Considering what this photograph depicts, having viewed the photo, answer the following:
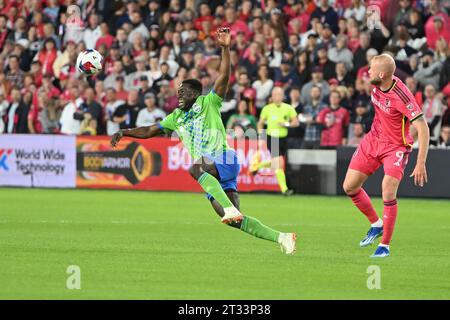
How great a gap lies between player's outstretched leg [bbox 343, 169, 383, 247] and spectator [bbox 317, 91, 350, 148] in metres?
10.1

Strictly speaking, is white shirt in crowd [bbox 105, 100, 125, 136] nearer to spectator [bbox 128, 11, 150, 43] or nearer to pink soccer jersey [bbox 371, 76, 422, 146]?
spectator [bbox 128, 11, 150, 43]

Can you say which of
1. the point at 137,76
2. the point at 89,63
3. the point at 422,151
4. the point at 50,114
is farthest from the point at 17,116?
the point at 422,151

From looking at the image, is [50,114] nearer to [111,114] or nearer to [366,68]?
[111,114]

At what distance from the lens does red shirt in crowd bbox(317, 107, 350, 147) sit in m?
24.0

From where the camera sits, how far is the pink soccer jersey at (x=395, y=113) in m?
12.8

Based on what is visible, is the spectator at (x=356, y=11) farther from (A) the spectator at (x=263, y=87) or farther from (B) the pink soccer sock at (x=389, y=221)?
(B) the pink soccer sock at (x=389, y=221)

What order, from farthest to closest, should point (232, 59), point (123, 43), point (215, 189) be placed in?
1. point (123, 43)
2. point (232, 59)
3. point (215, 189)

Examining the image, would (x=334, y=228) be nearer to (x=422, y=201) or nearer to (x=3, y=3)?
(x=422, y=201)

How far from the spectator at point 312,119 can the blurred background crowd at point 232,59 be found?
1.0 inches

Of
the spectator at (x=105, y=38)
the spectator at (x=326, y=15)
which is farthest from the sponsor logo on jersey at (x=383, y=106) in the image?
the spectator at (x=105, y=38)

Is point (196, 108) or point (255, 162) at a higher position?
point (196, 108)

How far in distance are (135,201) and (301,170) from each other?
403 cm

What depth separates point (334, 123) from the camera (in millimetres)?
24078

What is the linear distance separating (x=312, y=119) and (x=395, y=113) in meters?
11.3
